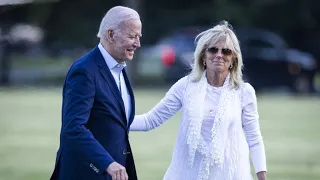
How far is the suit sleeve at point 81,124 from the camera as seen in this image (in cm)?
590

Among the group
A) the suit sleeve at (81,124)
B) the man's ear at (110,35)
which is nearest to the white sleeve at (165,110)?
the man's ear at (110,35)

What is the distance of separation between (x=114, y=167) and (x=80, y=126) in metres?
0.30

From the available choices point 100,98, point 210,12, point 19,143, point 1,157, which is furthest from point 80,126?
point 210,12

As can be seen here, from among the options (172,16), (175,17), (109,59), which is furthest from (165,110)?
(172,16)

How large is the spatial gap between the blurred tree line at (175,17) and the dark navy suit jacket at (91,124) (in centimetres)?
4431

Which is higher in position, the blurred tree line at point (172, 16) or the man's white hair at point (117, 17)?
the blurred tree line at point (172, 16)

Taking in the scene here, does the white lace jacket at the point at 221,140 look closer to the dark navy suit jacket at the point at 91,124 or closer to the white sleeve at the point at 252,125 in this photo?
Answer: the white sleeve at the point at 252,125

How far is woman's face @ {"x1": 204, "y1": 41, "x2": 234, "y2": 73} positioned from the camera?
6828 mm

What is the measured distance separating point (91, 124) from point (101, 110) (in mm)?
102

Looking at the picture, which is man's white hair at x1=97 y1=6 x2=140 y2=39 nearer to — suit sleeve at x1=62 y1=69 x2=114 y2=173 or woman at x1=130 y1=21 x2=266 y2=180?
suit sleeve at x1=62 y1=69 x2=114 y2=173

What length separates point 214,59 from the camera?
22.4ft

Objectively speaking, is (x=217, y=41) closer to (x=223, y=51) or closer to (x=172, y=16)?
(x=223, y=51)

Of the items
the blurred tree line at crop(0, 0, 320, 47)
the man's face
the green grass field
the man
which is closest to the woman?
the man

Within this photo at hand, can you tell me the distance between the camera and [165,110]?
7160mm
